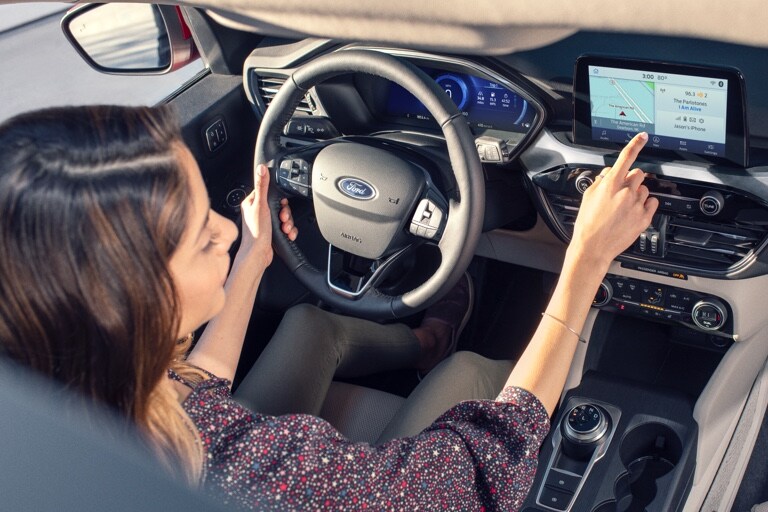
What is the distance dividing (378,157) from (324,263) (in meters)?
0.45

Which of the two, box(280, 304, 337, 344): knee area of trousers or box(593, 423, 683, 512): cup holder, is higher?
box(280, 304, 337, 344): knee area of trousers

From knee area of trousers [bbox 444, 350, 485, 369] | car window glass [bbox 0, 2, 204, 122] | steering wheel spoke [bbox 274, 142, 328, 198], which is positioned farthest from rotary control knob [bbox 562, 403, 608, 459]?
car window glass [bbox 0, 2, 204, 122]

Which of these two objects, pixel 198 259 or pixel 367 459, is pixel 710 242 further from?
pixel 198 259

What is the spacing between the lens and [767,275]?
1478 mm

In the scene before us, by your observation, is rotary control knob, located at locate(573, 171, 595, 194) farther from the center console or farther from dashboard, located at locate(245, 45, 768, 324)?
the center console

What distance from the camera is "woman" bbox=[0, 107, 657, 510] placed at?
0.80 m

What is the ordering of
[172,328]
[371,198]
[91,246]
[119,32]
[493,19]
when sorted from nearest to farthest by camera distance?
[91,246]
[172,328]
[493,19]
[371,198]
[119,32]

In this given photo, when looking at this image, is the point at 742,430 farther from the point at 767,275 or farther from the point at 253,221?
the point at 253,221

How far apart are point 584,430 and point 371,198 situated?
0.53m

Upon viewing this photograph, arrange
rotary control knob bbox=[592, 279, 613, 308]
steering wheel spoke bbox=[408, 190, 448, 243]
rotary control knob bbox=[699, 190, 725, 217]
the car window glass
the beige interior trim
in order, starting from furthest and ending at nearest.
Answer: the car window glass
rotary control knob bbox=[592, 279, 613, 308]
steering wheel spoke bbox=[408, 190, 448, 243]
rotary control knob bbox=[699, 190, 725, 217]
the beige interior trim

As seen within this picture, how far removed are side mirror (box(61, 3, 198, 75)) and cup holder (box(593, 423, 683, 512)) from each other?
4.08 ft

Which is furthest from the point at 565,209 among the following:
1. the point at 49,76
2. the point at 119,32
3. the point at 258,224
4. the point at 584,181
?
the point at 49,76

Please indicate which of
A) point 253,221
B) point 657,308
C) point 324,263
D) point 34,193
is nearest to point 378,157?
point 253,221

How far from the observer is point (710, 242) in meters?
1.44
